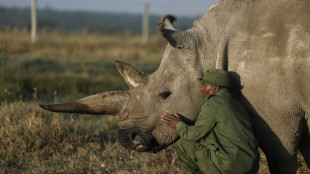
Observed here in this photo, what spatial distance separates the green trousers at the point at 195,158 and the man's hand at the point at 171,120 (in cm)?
17

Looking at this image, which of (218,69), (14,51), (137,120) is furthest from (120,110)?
(14,51)

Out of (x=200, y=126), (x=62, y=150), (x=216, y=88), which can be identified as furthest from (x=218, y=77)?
(x=62, y=150)

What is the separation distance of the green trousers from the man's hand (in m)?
0.17

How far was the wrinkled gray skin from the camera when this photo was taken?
413 cm

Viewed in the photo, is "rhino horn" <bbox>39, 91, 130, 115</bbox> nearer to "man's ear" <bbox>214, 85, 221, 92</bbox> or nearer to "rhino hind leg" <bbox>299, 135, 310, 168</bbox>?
"man's ear" <bbox>214, 85, 221, 92</bbox>

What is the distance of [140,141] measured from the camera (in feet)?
15.5

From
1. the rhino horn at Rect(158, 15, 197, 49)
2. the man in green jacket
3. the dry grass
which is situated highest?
the rhino horn at Rect(158, 15, 197, 49)

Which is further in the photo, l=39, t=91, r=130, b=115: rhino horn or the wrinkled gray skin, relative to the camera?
l=39, t=91, r=130, b=115: rhino horn

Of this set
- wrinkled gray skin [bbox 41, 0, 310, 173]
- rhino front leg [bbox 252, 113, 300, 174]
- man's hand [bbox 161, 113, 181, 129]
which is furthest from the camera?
man's hand [bbox 161, 113, 181, 129]

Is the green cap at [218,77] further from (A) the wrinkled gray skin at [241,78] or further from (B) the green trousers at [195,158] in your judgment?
(B) the green trousers at [195,158]

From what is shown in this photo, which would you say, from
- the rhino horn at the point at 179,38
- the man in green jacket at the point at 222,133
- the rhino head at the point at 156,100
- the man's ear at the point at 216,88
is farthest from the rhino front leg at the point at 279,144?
the rhino horn at the point at 179,38

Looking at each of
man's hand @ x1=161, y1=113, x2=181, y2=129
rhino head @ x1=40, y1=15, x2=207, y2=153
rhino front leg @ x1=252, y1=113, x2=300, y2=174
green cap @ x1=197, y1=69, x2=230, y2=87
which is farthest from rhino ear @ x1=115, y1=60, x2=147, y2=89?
rhino front leg @ x1=252, y1=113, x2=300, y2=174

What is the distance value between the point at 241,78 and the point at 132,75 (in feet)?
3.61

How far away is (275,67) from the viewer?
13.6ft
